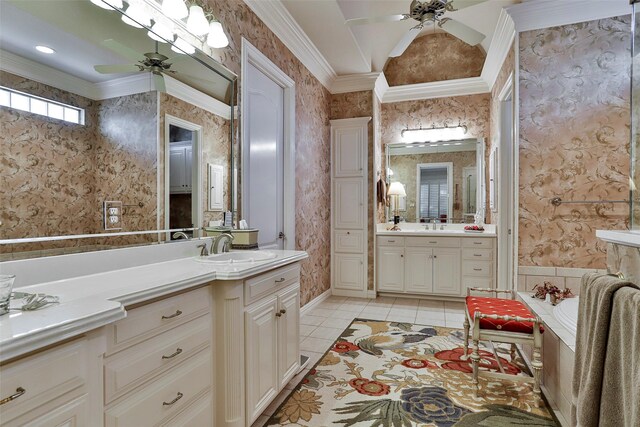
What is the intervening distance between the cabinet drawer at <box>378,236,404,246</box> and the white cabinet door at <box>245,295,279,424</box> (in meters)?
2.73

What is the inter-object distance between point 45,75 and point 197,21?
3.10ft

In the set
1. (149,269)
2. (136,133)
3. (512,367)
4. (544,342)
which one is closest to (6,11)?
(136,133)

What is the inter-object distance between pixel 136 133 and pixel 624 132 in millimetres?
3632

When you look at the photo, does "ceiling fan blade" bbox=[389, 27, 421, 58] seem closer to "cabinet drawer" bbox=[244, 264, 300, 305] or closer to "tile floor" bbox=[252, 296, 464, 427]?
→ "cabinet drawer" bbox=[244, 264, 300, 305]

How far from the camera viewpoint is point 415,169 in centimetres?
480

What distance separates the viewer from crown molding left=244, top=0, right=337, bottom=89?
271cm

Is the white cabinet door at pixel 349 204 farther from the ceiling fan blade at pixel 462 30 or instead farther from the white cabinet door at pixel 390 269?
the ceiling fan blade at pixel 462 30

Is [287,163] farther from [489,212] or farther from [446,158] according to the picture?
[489,212]

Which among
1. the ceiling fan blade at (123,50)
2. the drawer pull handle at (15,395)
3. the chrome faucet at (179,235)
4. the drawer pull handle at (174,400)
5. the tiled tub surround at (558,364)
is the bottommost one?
the tiled tub surround at (558,364)

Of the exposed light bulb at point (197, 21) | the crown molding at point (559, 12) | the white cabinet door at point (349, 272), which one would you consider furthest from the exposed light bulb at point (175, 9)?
the white cabinet door at point (349, 272)

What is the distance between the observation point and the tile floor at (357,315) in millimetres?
2938

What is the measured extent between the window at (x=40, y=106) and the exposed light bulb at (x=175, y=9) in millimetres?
791

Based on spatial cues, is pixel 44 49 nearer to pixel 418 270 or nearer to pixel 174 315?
pixel 174 315

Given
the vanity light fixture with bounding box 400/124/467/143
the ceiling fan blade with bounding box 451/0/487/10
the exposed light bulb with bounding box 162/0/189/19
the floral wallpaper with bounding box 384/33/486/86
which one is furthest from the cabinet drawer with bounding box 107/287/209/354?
the floral wallpaper with bounding box 384/33/486/86
